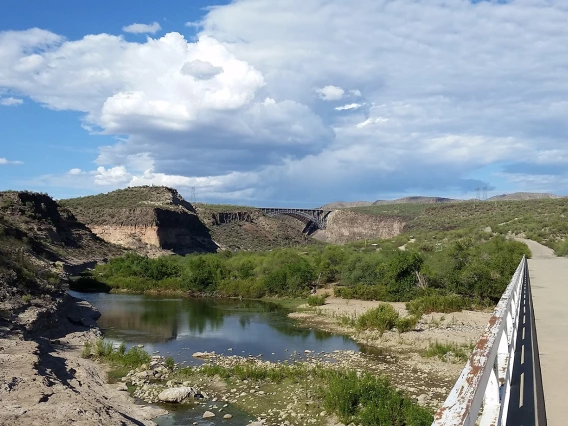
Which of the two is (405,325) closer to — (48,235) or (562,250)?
(562,250)

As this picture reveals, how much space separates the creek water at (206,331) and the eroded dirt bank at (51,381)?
68.0 inches

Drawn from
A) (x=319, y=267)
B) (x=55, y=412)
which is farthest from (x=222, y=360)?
(x=319, y=267)

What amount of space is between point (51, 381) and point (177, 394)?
382 centimetres

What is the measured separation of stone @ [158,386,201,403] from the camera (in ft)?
50.9

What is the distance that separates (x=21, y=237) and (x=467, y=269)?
40.3 metres

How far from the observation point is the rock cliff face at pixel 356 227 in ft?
321

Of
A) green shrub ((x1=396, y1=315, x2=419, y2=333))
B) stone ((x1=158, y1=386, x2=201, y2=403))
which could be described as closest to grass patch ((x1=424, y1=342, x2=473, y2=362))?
green shrub ((x1=396, y1=315, x2=419, y2=333))

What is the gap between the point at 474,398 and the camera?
7.20 feet

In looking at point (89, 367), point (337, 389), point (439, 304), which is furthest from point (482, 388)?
point (439, 304)

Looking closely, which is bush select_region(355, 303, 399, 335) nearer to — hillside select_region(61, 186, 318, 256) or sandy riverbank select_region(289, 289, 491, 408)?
sandy riverbank select_region(289, 289, 491, 408)

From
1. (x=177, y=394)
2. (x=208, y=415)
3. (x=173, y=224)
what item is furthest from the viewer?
(x=173, y=224)

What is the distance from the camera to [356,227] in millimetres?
107562

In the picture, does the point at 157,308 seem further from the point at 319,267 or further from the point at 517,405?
the point at 517,405

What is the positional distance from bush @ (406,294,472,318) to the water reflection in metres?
8.10
